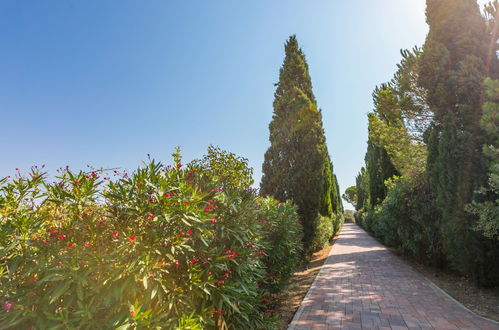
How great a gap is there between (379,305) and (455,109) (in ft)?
20.6

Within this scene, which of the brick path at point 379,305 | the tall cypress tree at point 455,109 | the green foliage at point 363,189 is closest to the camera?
the brick path at point 379,305

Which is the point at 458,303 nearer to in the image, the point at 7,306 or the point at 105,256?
the point at 105,256

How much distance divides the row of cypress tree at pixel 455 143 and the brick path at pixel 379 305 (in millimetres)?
1460

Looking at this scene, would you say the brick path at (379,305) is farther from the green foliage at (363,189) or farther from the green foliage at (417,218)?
the green foliage at (363,189)

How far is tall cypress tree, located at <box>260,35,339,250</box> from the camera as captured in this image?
10992 mm

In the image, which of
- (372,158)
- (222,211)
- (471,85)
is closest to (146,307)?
(222,211)

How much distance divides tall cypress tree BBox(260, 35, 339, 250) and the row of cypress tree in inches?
127

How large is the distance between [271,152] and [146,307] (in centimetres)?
1036

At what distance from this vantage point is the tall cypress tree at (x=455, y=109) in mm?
6630

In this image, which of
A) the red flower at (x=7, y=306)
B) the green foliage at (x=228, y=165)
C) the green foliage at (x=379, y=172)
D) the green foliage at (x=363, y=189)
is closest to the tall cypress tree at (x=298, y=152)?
the green foliage at (x=228, y=165)

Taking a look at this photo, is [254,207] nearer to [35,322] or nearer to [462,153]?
[35,322]

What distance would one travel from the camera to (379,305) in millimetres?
5414

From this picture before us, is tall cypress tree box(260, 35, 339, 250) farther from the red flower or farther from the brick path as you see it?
the red flower

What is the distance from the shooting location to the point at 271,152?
12.0 meters
